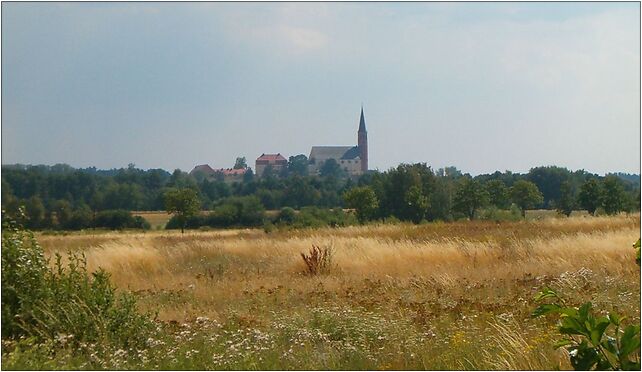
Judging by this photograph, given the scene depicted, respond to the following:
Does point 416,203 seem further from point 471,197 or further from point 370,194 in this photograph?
point 471,197

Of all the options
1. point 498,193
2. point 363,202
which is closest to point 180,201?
point 363,202

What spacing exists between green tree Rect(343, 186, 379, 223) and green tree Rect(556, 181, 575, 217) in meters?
12.7

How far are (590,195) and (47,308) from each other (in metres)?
35.0

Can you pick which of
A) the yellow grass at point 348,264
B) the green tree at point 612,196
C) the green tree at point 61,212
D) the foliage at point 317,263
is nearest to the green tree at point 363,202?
the green tree at point 612,196

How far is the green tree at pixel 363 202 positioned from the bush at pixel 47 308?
37.3 metres

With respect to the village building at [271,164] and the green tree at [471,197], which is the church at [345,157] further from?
the green tree at [471,197]

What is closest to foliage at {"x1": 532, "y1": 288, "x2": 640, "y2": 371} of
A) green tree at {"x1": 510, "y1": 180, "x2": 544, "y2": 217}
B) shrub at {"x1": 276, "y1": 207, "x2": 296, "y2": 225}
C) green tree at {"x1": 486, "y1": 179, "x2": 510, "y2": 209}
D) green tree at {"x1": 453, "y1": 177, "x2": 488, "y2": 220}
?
green tree at {"x1": 510, "y1": 180, "x2": 544, "y2": 217}

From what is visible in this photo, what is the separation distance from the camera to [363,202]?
4381 centimetres

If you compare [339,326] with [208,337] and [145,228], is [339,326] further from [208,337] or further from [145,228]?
[145,228]

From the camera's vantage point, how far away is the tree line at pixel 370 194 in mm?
26516

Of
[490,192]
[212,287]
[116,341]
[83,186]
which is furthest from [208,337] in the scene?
[490,192]

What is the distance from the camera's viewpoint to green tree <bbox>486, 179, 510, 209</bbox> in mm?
42719

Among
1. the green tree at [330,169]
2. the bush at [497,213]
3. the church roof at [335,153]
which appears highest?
the church roof at [335,153]

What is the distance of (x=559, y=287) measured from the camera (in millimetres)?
9188
